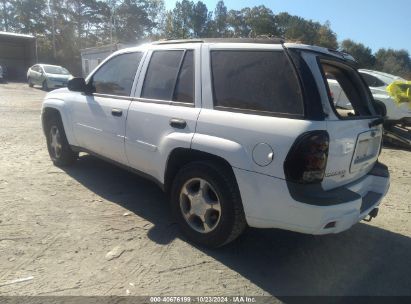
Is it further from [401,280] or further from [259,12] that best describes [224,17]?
[401,280]

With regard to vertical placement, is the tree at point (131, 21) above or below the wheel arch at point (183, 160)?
above

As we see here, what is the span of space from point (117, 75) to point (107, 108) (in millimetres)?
440

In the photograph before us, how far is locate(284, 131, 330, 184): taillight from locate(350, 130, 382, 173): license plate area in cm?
54

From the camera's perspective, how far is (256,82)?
11.0 ft

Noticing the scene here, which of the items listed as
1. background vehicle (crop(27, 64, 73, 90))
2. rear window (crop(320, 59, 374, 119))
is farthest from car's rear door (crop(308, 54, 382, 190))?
background vehicle (crop(27, 64, 73, 90))

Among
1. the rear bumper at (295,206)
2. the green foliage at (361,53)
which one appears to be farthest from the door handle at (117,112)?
the green foliage at (361,53)

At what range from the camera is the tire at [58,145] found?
230 inches

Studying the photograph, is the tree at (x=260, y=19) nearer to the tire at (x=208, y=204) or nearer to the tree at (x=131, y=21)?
the tree at (x=131, y=21)

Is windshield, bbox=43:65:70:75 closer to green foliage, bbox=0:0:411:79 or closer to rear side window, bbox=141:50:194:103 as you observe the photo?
rear side window, bbox=141:50:194:103

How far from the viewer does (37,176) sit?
18.5ft

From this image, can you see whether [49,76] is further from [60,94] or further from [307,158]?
[307,158]

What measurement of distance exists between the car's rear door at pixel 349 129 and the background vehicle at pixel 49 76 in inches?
802

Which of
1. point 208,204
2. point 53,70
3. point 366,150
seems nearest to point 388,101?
point 366,150

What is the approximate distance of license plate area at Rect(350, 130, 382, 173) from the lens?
349 cm
